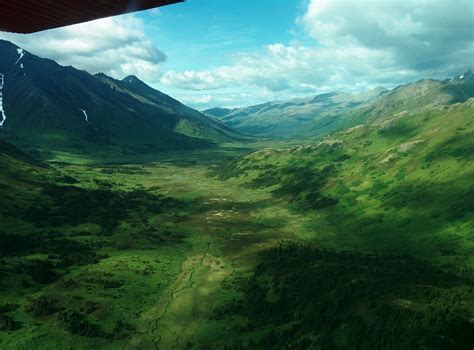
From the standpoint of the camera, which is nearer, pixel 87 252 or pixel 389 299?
pixel 389 299

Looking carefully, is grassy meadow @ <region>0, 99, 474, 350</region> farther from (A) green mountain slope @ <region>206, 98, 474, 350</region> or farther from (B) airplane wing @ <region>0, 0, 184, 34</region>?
(B) airplane wing @ <region>0, 0, 184, 34</region>

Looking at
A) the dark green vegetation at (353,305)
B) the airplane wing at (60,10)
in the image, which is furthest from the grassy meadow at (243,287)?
the airplane wing at (60,10)

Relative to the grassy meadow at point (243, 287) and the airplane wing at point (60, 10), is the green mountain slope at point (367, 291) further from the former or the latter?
the airplane wing at point (60, 10)

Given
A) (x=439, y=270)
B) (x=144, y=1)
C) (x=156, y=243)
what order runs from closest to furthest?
(x=144, y=1) → (x=439, y=270) → (x=156, y=243)

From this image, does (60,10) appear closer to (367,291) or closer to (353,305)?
(353,305)

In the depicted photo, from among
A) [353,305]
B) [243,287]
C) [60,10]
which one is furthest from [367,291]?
[60,10]

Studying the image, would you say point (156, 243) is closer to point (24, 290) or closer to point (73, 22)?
point (24, 290)

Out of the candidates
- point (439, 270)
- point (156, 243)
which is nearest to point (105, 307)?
point (156, 243)

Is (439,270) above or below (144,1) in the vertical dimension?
below

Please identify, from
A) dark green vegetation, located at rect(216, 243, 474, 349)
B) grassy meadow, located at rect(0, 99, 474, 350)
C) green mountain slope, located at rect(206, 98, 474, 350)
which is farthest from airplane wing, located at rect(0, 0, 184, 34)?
grassy meadow, located at rect(0, 99, 474, 350)
